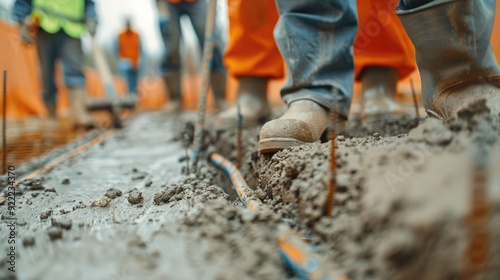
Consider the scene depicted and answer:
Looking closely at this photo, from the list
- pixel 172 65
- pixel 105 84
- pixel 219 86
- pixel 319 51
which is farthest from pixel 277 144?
pixel 172 65

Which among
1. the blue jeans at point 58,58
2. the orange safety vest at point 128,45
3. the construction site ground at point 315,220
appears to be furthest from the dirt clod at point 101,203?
the orange safety vest at point 128,45

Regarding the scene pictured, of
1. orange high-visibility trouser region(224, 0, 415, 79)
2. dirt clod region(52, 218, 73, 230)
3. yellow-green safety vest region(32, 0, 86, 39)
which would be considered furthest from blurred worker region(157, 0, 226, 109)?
dirt clod region(52, 218, 73, 230)

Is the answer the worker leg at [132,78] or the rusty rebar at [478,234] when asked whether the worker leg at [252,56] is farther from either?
the worker leg at [132,78]

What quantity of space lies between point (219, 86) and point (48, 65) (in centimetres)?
160

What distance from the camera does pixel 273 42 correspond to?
6.15 feet

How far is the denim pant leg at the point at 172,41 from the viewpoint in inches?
148

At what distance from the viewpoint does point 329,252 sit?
1.99 ft

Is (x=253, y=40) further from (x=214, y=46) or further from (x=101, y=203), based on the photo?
(x=214, y=46)

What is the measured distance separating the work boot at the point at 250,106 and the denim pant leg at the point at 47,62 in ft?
7.89

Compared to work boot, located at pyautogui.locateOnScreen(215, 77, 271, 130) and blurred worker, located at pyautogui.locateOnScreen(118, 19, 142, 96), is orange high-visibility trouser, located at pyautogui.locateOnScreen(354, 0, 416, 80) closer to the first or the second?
work boot, located at pyautogui.locateOnScreen(215, 77, 271, 130)

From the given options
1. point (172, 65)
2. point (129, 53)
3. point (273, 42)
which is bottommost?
point (273, 42)

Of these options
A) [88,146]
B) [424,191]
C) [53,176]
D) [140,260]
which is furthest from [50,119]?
[424,191]

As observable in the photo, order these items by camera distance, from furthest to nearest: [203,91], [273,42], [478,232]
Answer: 1. [273,42]
2. [203,91]
3. [478,232]

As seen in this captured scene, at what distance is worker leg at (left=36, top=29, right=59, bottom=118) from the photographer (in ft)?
11.3
